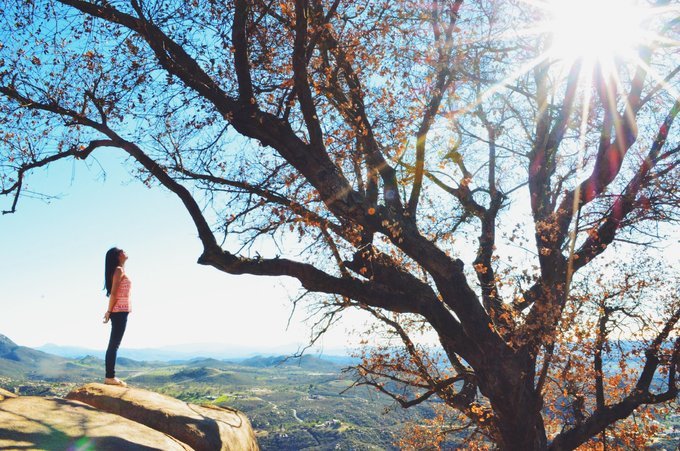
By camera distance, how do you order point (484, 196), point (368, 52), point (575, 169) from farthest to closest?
1. point (484, 196)
2. point (575, 169)
3. point (368, 52)

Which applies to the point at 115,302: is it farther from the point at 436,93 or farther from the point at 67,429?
the point at 436,93

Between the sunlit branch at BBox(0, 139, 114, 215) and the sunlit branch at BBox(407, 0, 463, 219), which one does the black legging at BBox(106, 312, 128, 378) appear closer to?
the sunlit branch at BBox(0, 139, 114, 215)

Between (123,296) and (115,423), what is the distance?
341 centimetres

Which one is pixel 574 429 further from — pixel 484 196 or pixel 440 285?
pixel 484 196

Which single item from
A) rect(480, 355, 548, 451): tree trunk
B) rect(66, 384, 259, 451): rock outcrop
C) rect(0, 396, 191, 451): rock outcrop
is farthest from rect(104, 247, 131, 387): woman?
rect(480, 355, 548, 451): tree trunk

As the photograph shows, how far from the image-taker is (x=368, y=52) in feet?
37.6

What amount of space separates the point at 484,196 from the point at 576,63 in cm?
604

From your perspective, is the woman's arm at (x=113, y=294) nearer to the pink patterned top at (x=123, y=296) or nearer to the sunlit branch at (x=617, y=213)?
the pink patterned top at (x=123, y=296)

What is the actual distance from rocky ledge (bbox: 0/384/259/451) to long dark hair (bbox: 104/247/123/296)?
2108 mm

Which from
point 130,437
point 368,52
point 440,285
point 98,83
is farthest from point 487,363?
point 98,83

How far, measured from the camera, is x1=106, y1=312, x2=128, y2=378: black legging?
9304 millimetres

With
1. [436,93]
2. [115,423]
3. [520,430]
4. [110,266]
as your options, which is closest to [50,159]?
[110,266]

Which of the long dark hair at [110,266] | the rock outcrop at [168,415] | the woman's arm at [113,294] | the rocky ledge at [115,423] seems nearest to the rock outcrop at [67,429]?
the rocky ledge at [115,423]

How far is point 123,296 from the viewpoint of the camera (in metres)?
9.57
